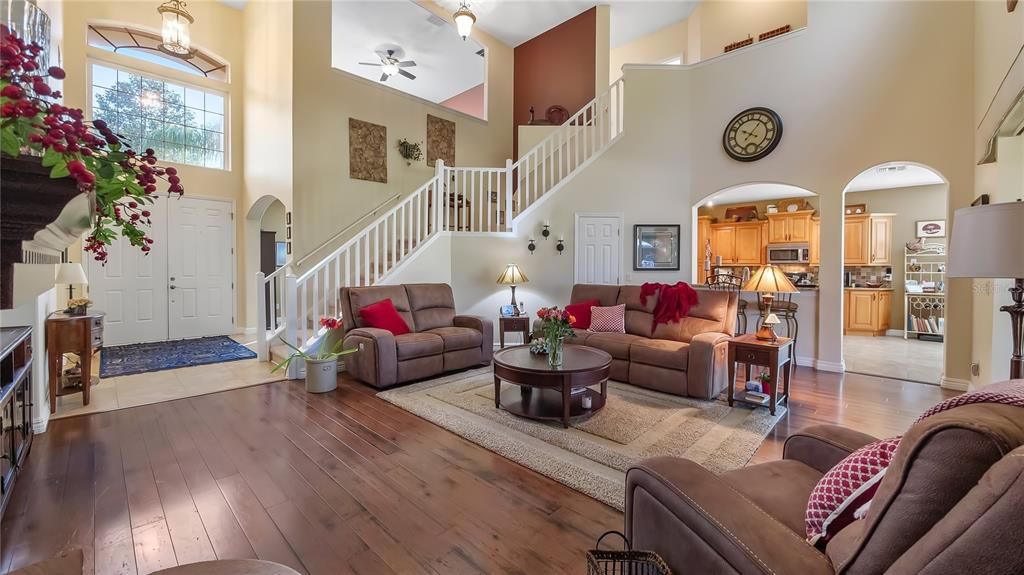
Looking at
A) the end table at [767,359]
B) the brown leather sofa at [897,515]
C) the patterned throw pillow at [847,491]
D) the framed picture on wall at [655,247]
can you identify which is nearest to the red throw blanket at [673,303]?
the end table at [767,359]

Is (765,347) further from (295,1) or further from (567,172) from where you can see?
(295,1)

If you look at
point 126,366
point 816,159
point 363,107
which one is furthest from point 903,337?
point 126,366

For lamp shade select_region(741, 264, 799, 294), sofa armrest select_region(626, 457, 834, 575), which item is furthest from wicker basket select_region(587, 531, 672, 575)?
lamp shade select_region(741, 264, 799, 294)

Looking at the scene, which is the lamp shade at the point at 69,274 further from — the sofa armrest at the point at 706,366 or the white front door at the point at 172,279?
the sofa armrest at the point at 706,366

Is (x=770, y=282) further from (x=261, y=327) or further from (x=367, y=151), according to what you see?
(x=367, y=151)

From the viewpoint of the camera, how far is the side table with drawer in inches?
134

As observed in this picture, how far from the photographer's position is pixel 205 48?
21.4ft

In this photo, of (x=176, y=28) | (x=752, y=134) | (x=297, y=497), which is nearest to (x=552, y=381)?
(x=297, y=497)

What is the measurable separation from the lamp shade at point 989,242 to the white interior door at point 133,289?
8.31 metres

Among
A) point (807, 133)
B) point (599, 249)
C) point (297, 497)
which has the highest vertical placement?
point (807, 133)

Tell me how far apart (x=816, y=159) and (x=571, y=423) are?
14.8 ft

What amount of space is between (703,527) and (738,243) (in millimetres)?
8864

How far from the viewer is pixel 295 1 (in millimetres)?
5660

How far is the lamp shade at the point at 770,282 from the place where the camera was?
3449 millimetres
